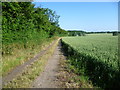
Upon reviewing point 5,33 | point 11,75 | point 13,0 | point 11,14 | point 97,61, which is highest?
point 13,0

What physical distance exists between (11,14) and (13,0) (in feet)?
4.19

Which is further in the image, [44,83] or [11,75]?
[11,75]

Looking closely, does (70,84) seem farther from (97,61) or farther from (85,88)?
(97,61)

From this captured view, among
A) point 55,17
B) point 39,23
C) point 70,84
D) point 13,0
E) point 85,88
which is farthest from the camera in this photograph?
point 55,17

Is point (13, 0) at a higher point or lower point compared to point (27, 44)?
higher

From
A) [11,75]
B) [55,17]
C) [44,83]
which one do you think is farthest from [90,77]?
[55,17]

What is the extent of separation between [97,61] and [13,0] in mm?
10534

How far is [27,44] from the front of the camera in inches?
708

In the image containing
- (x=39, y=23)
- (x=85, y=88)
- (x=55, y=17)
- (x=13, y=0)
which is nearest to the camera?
(x=85, y=88)

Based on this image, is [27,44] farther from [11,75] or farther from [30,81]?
[30,81]

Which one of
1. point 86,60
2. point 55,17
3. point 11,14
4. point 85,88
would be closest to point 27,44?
point 11,14

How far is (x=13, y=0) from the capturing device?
560 inches

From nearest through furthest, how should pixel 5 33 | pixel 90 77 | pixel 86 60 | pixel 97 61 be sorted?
pixel 90 77
pixel 97 61
pixel 86 60
pixel 5 33

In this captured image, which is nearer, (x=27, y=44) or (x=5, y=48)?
(x=5, y=48)
